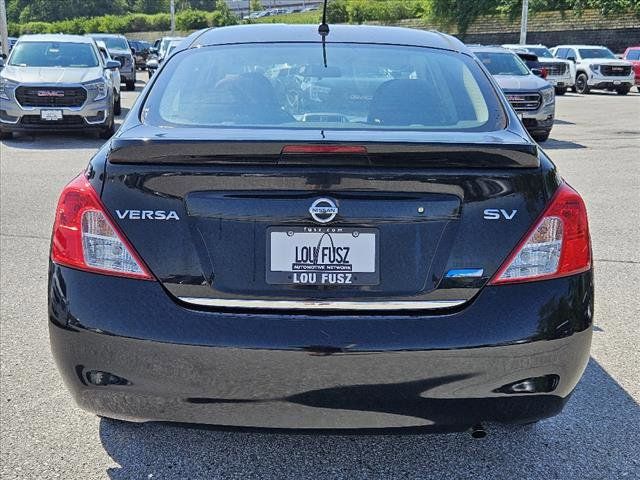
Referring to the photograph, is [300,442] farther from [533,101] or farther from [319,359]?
[533,101]

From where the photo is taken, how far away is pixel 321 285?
2.51m

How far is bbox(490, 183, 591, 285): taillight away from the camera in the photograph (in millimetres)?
2557

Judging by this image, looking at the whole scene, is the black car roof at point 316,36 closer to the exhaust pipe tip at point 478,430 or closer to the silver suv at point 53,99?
the exhaust pipe tip at point 478,430

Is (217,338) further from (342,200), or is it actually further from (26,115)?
(26,115)

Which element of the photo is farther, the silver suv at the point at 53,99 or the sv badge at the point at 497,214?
the silver suv at the point at 53,99

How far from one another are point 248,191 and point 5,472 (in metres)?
1.48

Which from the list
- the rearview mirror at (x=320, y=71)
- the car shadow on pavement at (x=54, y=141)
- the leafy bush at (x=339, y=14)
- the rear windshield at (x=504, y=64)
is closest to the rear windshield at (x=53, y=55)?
the car shadow on pavement at (x=54, y=141)

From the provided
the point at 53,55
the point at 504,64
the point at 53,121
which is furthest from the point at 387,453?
the point at 504,64

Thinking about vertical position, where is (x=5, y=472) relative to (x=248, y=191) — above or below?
below

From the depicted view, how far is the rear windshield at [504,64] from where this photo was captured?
1562 centimetres

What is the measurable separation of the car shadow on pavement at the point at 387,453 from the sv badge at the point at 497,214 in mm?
940

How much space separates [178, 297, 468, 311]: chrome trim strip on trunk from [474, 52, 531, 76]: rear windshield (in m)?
13.7

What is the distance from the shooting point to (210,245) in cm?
252

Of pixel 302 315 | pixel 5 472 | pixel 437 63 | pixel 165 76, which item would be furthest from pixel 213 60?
pixel 5 472
